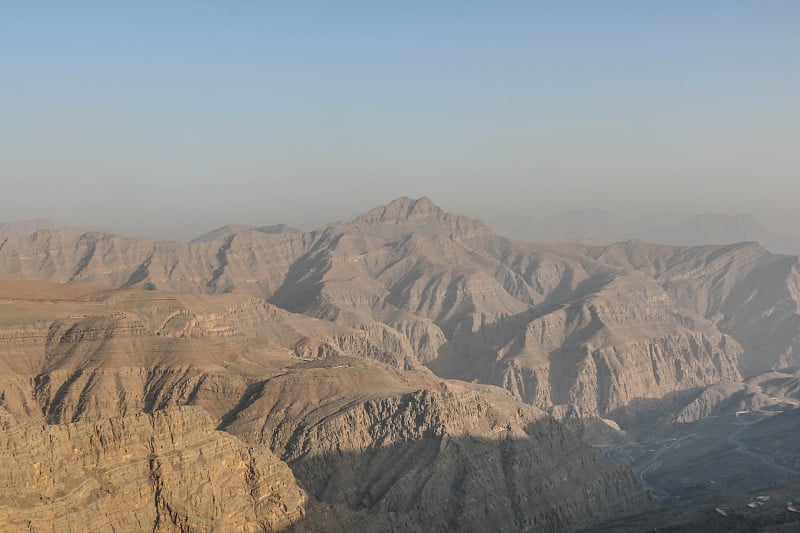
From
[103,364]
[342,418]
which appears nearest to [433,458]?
[342,418]

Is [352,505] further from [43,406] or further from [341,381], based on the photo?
[43,406]

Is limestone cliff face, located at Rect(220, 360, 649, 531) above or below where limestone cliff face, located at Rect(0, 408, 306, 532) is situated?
below

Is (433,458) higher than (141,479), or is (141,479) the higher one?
(141,479)

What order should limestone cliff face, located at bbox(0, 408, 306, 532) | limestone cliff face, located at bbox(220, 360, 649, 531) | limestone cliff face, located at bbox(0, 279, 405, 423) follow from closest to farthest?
limestone cliff face, located at bbox(0, 408, 306, 532) < limestone cliff face, located at bbox(220, 360, 649, 531) < limestone cliff face, located at bbox(0, 279, 405, 423)

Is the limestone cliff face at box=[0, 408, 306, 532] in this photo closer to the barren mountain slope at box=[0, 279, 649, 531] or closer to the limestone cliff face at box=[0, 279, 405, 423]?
the barren mountain slope at box=[0, 279, 649, 531]

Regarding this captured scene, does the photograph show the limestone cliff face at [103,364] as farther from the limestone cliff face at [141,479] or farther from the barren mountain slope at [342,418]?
the limestone cliff face at [141,479]

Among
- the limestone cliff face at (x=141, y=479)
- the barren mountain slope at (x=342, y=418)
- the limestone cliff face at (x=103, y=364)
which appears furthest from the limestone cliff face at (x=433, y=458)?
the limestone cliff face at (x=141, y=479)

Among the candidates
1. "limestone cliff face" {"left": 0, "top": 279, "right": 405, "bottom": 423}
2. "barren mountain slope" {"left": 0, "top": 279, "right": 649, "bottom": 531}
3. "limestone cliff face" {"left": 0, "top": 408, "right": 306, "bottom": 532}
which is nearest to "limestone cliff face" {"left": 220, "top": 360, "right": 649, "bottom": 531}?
"barren mountain slope" {"left": 0, "top": 279, "right": 649, "bottom": 531}

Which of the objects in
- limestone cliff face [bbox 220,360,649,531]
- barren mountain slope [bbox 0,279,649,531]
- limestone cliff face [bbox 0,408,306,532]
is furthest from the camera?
barren mountain slope [bbox 0,279,649,531]

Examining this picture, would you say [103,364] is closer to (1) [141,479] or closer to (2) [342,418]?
(2) [342,418]
